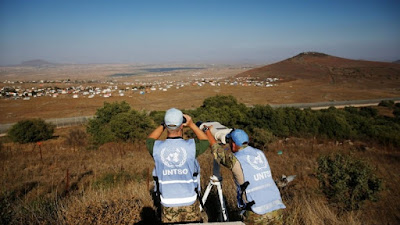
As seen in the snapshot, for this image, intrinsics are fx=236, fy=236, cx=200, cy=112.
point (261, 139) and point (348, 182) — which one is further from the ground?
point (348, 182)

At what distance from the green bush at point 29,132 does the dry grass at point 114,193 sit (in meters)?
7.71

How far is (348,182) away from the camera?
217 inches

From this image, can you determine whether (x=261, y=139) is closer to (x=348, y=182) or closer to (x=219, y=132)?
(x=348, y=182)

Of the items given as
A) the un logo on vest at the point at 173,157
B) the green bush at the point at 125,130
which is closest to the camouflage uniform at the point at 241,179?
the un logo on vest at the point at 173,157

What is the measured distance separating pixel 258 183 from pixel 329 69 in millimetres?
85447

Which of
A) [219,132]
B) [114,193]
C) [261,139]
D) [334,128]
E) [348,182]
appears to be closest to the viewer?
[219,132]

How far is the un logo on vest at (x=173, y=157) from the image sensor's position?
2658mm

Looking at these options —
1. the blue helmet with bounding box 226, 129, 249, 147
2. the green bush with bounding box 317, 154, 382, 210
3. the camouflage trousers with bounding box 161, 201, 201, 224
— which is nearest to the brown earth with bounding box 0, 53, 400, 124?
the green bush with bounding box 317, 154, 382, 210

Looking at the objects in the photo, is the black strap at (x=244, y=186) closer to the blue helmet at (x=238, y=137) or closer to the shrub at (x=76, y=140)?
the blue helmet at (x=238, y=137)

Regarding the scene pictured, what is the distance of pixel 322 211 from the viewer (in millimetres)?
3758

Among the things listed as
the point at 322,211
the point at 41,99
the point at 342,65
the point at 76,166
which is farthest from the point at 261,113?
the point at 342,65

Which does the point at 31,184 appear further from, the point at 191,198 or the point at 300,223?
the point at 300,223

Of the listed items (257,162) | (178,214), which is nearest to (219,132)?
(257,162)

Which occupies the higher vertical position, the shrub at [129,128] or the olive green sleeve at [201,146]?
the olive green sleeve at [201,146]
